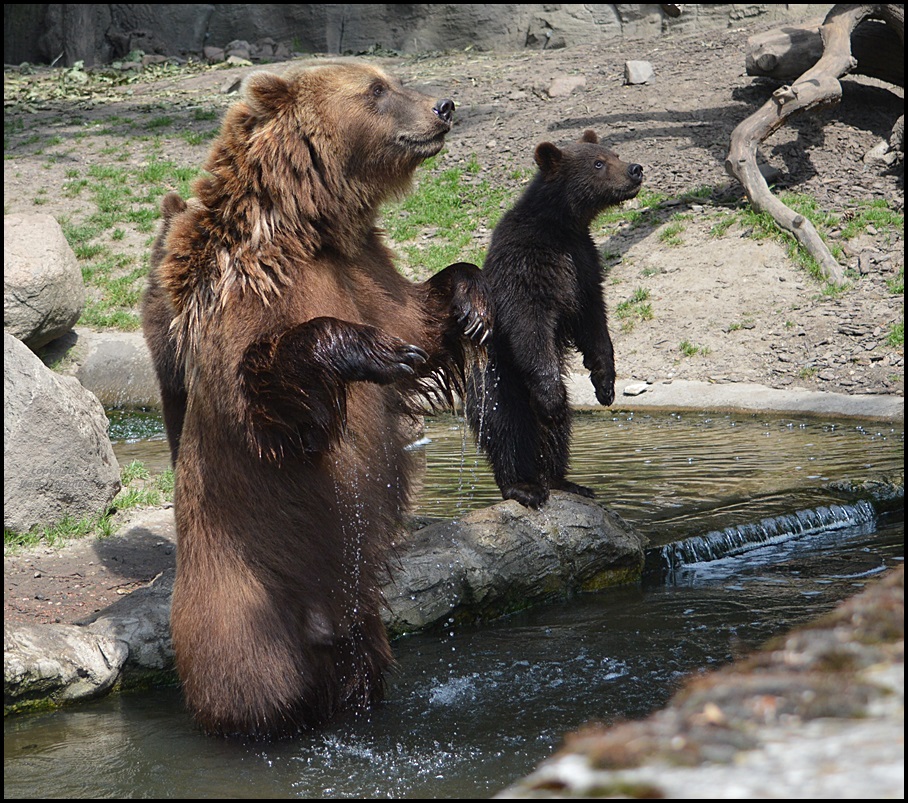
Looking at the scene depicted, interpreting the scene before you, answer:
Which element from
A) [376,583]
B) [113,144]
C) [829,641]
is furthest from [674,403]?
[113,144]

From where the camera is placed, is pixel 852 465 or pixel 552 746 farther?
pixel 852 465

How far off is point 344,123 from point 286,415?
4.09 ft

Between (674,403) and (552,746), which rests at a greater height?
(552,746)

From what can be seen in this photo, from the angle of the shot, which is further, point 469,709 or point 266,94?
point 469,709

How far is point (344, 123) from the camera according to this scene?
430cm

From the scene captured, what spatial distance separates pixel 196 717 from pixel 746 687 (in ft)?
10.2

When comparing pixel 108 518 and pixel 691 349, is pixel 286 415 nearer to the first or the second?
pixel 108 518

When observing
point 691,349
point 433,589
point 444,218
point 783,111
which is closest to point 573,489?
point 433,589

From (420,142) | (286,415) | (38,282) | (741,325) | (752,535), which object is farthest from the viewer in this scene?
(741,325)

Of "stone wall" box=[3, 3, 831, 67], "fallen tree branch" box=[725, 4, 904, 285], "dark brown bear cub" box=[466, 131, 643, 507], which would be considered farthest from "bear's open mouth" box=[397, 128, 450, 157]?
"stone wall" box=[3, 3, 831, 67]

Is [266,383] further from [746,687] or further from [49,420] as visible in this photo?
[49,420]

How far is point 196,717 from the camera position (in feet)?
13.8

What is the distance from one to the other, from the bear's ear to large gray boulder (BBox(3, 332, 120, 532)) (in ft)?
11.0

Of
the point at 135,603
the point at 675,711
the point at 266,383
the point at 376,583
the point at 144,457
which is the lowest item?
the point at 144,457
